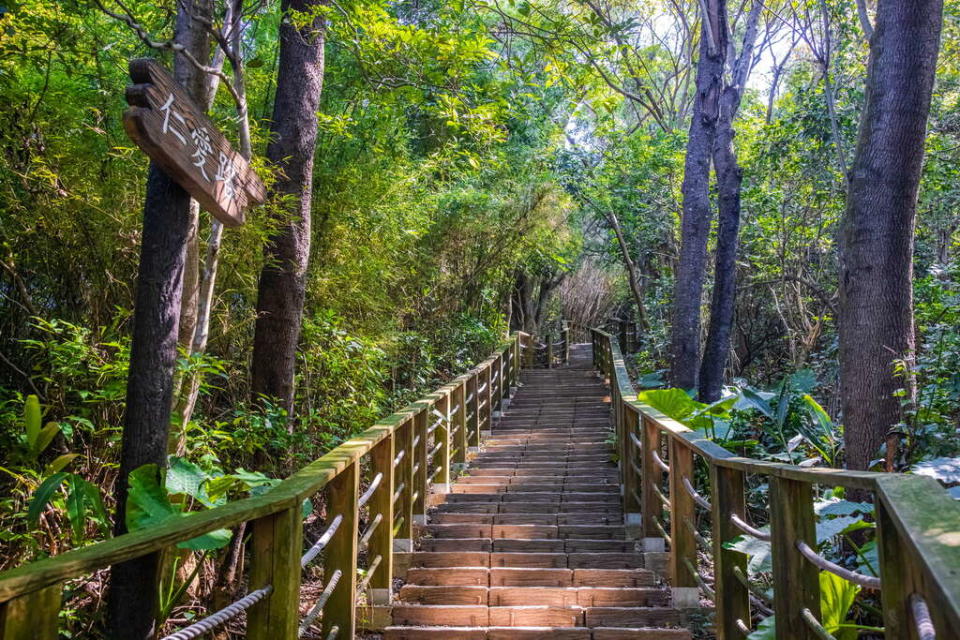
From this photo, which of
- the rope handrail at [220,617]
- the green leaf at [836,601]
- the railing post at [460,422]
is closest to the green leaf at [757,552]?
the green leaf at [836,601]

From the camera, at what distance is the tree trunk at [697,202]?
28.0 feet

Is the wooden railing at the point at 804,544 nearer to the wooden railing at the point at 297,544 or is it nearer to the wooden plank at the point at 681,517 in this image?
the wooden plank at the point at 681,517

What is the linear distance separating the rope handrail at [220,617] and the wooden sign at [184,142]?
4.16 feet

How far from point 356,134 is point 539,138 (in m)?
8.65

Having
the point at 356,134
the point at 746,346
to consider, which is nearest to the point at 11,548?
the point at 356,134

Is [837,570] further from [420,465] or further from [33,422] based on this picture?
[420,465]

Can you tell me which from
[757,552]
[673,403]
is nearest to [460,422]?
[673,403]

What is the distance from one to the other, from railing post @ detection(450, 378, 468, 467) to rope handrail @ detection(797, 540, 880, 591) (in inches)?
193

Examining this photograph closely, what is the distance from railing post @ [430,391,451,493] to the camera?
6301 millimetres

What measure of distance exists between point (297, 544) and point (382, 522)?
1.60m

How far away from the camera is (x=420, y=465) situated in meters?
5.26

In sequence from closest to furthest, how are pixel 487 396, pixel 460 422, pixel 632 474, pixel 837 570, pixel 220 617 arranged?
pixel 220 617 < pixel 837 570 < pixel 632 474 < pixel 460 422 < pixel 487 396

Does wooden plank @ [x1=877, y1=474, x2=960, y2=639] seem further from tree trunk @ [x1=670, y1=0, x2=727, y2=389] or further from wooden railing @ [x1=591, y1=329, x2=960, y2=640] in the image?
tree trunk @ [x1=670, y1=0, x2=727, y2=389]

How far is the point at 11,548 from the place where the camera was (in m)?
2.99
